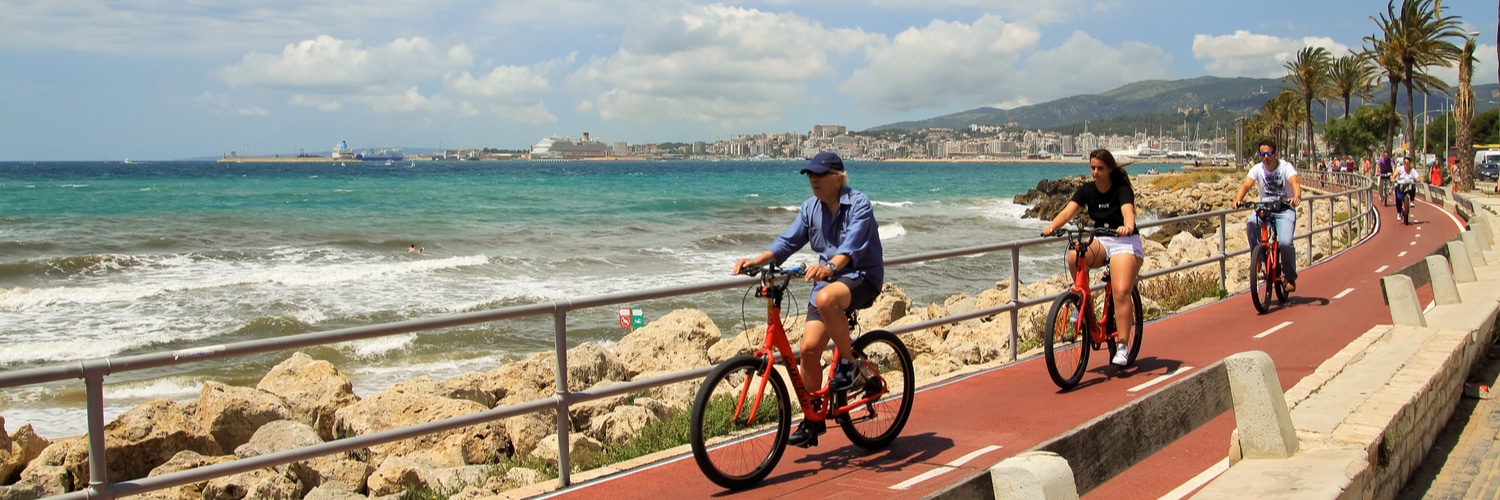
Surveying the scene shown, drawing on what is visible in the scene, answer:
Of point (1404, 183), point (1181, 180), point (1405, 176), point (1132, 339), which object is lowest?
point (1181, 180)

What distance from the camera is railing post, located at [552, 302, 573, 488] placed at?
584 centimetres

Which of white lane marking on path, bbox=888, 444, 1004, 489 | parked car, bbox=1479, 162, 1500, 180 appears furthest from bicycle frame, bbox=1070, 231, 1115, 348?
parked car, bbox=1479, 162, 1500, 180

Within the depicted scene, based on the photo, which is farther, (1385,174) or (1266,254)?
(1385,174)

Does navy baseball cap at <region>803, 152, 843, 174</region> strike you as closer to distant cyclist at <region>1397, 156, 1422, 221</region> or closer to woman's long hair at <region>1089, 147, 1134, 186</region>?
woman's long hair at <region>1089, 147, 1134, 186</region>

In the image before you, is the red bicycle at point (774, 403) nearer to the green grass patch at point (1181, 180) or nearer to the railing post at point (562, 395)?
the railing post at point (562, 395)

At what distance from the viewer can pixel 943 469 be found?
6234 mm

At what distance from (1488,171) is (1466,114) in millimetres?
16791

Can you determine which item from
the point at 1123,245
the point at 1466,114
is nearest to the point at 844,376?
the point at 1123,245

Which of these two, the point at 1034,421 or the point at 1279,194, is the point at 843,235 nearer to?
the point at 1034,421

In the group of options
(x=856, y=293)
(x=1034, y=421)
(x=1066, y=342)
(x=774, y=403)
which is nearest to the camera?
(x=856, y=293)

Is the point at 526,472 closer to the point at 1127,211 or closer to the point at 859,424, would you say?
the point at 859,424

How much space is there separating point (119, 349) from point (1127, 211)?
48.4 ft

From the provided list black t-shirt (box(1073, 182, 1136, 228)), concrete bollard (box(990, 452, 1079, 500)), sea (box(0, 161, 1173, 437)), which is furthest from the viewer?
sea (box(0, 161, 1173, 437))

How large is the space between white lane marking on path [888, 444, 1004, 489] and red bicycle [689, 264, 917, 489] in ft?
1.45
